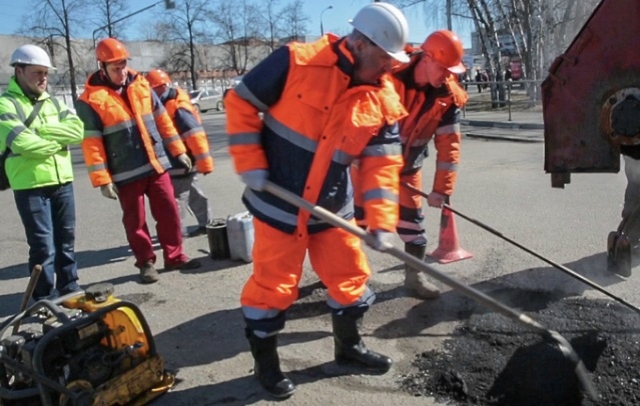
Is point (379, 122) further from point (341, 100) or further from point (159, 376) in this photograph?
point (159, 376)

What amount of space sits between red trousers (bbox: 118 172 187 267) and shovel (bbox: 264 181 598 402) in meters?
2.54

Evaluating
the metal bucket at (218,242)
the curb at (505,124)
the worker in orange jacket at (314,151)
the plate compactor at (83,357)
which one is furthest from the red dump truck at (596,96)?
the curb at (505,124)

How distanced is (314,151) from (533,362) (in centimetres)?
160

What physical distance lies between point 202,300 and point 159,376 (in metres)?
1.53

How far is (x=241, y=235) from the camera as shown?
568cm

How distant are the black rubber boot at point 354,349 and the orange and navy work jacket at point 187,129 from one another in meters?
3.13

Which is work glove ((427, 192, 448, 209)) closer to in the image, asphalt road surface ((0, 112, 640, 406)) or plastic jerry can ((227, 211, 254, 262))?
asphalt road surface ((0, 112, 640, 406))

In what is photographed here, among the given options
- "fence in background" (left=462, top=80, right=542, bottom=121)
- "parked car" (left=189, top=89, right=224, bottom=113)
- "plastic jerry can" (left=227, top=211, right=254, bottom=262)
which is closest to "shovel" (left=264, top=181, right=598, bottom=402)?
"plastic jerry can" (left=227, top=211, right=254, bottom=262)

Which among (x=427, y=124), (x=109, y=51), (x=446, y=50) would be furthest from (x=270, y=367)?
(x=109, y=51)

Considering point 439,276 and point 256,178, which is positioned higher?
point 256,178

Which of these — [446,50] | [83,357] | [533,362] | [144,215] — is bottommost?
[533,362]

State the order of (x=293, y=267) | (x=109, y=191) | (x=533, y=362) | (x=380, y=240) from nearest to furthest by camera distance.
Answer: (x=380, y=240), (x=293, y=267), (x=533, y=362), (x=109, y=191)

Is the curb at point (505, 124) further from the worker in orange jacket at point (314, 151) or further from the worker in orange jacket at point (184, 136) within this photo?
the worker in orange jacket at point (314, 151)

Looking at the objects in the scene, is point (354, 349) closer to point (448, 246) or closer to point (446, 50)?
point (446, 50)
